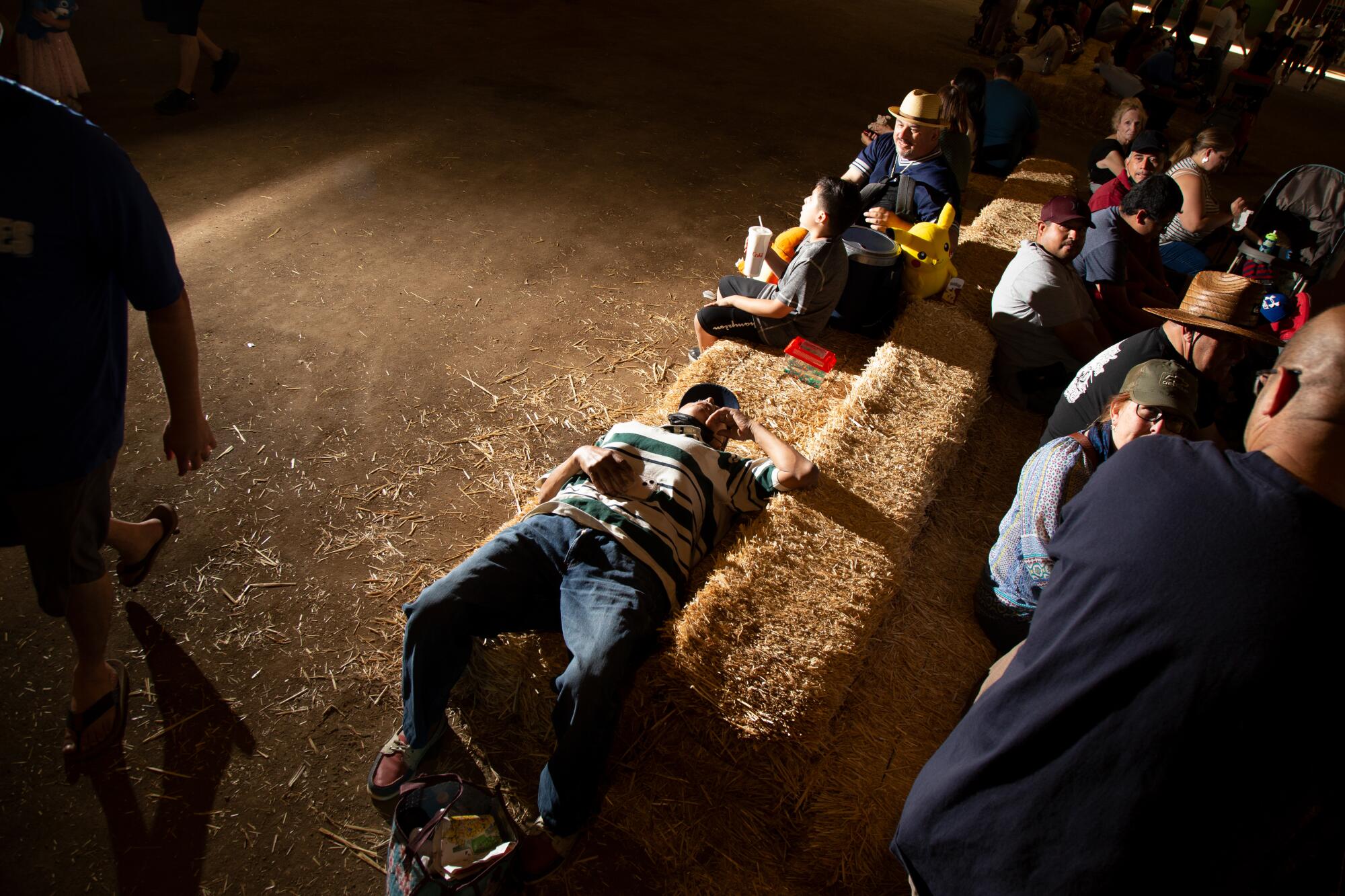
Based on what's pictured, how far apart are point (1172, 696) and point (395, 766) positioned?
250 centimetres

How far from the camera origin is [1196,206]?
20.3ft

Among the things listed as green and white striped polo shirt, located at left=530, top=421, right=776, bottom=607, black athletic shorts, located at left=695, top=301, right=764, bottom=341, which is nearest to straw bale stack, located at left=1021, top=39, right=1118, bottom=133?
black athletic shorts, located at left=695, top=301, right=764, bottom=341

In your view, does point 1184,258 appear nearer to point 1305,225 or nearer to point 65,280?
point 1305,225

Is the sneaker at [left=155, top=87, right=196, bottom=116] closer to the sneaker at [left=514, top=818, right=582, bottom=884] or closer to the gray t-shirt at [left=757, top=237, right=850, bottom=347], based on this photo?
the gray t-shirt at [left=757, top=237, right=850, bottom=347]

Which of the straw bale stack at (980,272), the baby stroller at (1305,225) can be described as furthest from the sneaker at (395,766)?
the baby stroller at (1305,225)

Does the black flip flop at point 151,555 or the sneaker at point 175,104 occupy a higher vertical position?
the sneaker at point 175,104

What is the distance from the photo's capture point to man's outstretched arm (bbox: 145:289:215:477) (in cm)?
239

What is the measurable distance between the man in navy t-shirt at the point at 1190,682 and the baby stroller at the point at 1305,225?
6037 millimetres

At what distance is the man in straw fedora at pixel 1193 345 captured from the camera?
11.9 feet

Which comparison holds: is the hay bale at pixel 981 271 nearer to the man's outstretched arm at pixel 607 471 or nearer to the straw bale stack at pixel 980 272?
the straw bale stack at pixel 980 272

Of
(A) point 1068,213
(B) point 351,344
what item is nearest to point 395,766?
(B) point 351,344

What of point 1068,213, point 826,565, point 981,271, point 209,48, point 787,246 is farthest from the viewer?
point 209,48

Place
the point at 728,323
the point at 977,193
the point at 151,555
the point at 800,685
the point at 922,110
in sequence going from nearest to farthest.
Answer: the point at 800,685
the point at 151,555
the point at 728,323
the point at 922,110
the point at 977,193

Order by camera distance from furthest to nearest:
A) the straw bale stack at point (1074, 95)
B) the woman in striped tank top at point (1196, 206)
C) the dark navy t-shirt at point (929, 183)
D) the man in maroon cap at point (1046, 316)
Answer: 1. the straw bale stack at point (1074, 95)
2. the woman in striped tank top at point (1196, 206)
3. the dark navy t-shirt at point (929, 183)
4. the man in maroon cap at point (1046, 316)
